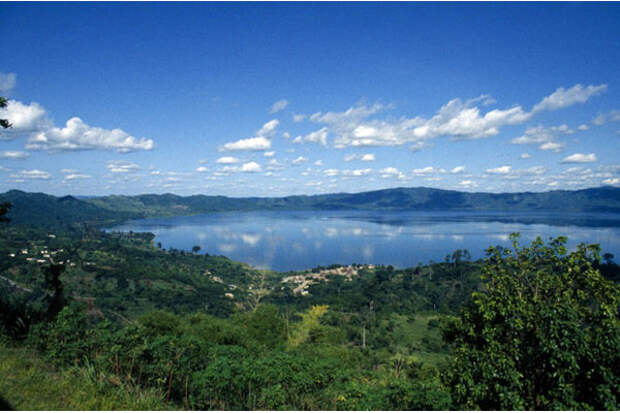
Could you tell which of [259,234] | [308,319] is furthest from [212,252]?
[308,319]

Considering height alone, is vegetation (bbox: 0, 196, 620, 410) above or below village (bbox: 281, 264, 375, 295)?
above

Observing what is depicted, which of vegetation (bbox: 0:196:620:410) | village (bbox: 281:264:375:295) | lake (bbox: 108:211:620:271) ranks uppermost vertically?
vegetation (bbox: 0:196:620:410)

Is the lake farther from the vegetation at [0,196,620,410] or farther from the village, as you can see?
the vegetation at [0,196,620,410]

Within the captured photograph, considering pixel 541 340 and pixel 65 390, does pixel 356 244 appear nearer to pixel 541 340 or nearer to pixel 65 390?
pixel 541 340

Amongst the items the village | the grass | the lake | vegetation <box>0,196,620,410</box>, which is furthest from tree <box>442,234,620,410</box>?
the lake

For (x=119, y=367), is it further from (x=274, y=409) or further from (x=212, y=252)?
(x=212, y=252)

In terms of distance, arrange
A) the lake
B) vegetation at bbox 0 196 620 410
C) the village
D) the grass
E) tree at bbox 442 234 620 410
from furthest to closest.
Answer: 1. the lake
2. the village
3. tree at bbox 442 234 620 410
4. vegetation at bbox 0 196 620 410
5. the grass
